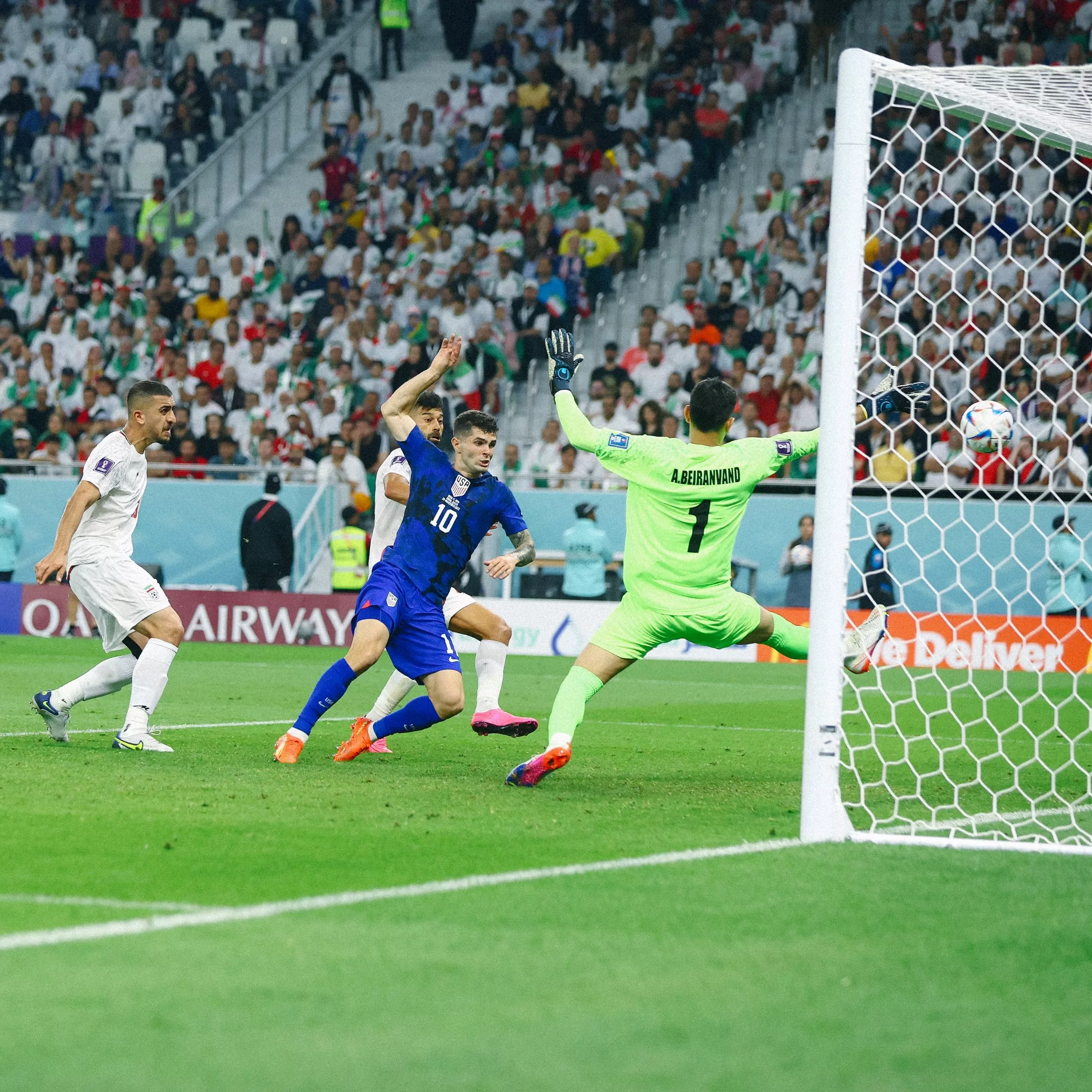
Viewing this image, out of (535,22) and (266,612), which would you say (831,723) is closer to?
(266,612)

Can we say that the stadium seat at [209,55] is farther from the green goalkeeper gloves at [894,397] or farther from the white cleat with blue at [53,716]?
the green goalkeeper gloves at [894,397]

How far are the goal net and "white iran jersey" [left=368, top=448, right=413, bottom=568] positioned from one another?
2.64 m

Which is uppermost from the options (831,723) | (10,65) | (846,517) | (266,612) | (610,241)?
(10,65)

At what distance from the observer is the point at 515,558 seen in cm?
812

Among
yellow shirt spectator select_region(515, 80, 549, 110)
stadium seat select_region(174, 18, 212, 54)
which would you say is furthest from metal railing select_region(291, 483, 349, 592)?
stadium seat select_region(174, 18, 212, 54)

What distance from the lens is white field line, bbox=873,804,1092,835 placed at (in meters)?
6.42

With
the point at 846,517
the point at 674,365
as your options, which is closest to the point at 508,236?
the point at 674,365

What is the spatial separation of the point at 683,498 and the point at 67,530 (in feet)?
10.3

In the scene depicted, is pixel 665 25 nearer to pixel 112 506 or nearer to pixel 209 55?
pixel 209 55

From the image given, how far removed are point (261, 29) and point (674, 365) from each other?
11785mm

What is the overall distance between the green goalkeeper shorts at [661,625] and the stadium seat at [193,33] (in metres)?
23.9

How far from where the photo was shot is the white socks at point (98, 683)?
874 centimetres

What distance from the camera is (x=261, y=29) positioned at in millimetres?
28438

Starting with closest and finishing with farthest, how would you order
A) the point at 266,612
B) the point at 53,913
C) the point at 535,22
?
the point at 53,913 < the point at 266,612 < the point at 535,22
